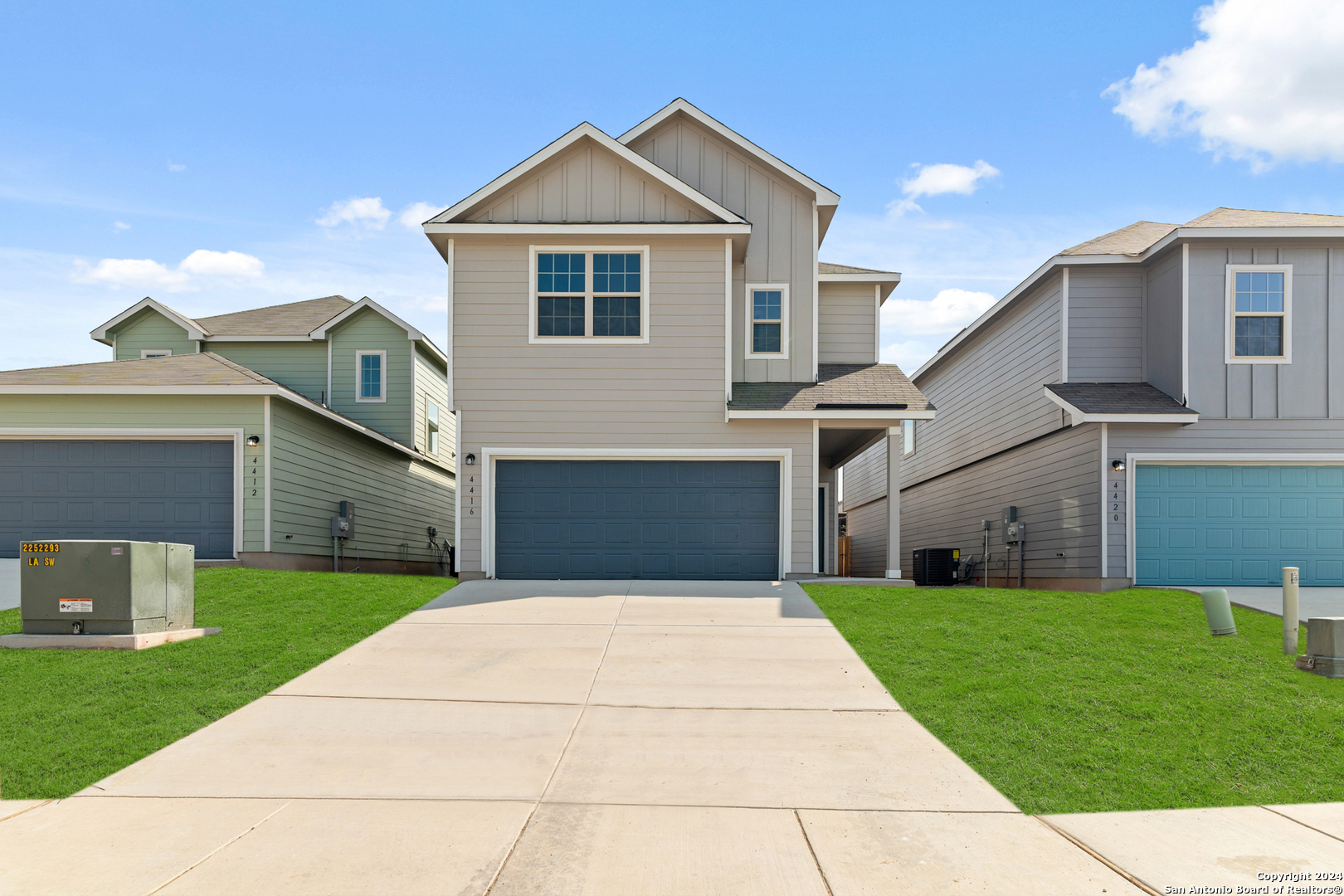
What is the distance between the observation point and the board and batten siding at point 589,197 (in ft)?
52.6

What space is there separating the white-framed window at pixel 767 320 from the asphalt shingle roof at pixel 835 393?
67 centimetres

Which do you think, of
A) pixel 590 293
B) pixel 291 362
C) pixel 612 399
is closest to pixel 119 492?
pixel 291 362

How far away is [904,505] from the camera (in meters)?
27.9

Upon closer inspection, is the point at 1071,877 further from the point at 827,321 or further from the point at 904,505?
the point at 904,505

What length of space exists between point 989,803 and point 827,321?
515 inches

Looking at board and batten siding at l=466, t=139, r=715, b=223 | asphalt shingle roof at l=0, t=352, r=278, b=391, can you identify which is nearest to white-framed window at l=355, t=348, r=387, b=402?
asphalt shingle roof at l=0, t=352, r=278, b=391

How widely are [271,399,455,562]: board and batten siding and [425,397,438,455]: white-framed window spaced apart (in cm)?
52

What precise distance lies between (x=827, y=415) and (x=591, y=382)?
3934mm

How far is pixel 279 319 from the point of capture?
78.2ft

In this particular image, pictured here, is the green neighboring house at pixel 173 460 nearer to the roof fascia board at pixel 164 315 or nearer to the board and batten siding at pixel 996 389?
the roof fascia board at pixel 164 315

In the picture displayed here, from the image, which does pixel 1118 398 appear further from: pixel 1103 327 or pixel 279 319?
pixel 279 319

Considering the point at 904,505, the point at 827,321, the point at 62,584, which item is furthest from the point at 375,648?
the point at 904,505

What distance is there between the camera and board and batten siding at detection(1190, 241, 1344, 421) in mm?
15812

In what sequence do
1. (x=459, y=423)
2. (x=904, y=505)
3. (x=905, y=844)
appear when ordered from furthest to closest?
1. (x=904, y=505)
2. (x=459, y=423)
3. (x=905, y=844)
